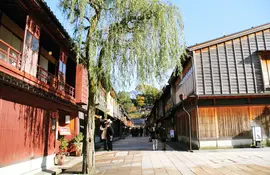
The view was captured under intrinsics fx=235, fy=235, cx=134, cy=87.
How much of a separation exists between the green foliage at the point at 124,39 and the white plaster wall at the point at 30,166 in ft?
12.5

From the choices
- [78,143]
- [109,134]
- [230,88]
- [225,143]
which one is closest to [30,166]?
[78,143]

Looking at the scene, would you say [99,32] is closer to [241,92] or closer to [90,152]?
[90,152]

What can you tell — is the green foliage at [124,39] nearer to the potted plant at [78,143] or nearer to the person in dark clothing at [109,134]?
the potted plant at [78,143]

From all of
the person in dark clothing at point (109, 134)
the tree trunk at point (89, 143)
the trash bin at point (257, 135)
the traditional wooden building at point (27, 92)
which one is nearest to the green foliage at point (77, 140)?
the traditional wooden building at point (27, 92)

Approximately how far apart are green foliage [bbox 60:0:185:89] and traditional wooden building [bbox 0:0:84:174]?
1894 mm

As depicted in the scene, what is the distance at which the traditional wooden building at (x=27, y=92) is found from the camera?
7.45m

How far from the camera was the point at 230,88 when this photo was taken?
15.9m

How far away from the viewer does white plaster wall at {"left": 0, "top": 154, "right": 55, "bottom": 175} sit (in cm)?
735

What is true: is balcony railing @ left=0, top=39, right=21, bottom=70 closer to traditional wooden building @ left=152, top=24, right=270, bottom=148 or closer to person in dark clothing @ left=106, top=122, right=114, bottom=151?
person in dark clothing @ left=106, top=122, right=114, bottom=151

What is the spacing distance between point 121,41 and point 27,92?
12.3 ft

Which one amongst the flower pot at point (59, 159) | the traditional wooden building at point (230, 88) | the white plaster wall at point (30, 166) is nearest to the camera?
the white plaster wall at point (30, 166)

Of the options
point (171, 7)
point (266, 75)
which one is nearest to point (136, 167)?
point (171, 7)

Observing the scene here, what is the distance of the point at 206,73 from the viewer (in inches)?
634

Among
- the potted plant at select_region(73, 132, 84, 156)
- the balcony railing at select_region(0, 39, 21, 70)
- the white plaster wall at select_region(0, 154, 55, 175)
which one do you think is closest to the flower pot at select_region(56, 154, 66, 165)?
the white plaster wall at select_region(0, 154, 55, 175)
